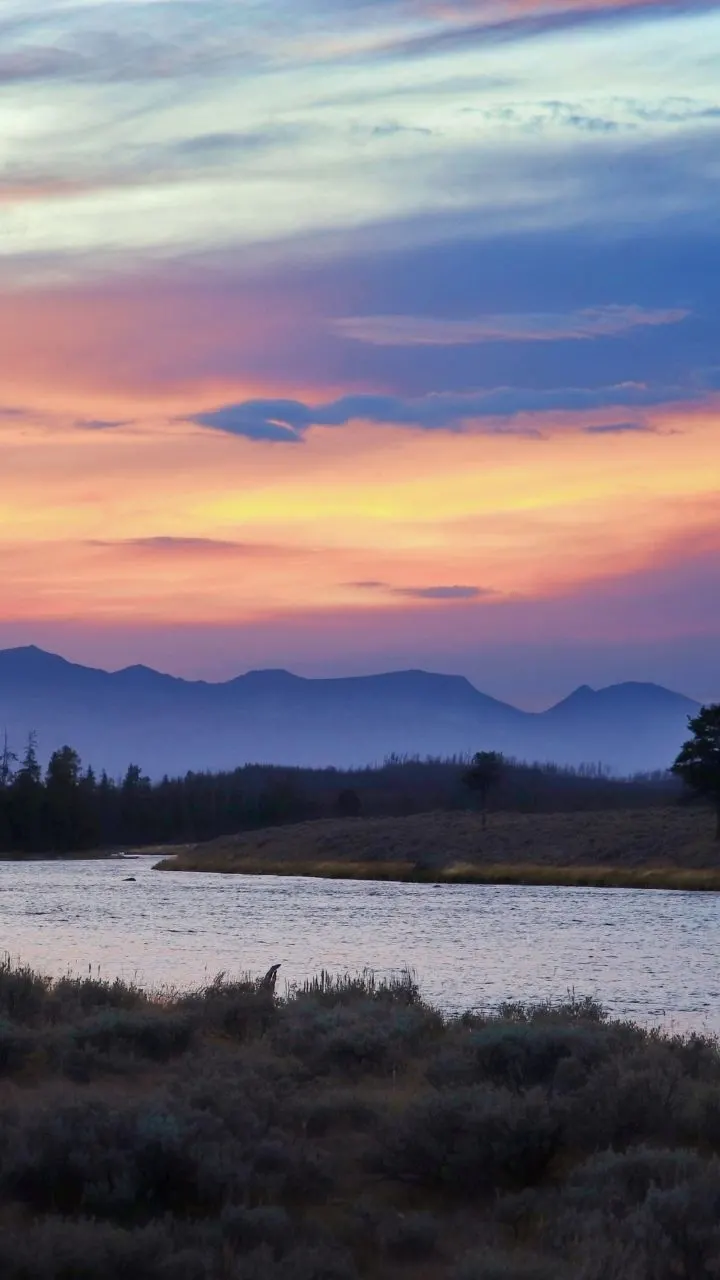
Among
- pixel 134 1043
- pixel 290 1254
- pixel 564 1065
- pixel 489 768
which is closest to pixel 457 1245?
pixel 290 1254

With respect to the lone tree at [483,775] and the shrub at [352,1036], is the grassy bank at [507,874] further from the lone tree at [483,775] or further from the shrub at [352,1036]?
the shrub at [352,1036]

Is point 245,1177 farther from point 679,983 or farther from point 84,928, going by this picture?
point 84,928

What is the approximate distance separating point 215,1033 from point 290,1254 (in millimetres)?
8451

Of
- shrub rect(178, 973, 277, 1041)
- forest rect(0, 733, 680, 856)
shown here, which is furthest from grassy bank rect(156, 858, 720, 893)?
shrub rect(178, 973, 277, 1041)

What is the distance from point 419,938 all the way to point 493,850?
58108 mm

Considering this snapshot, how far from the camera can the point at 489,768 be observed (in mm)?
118312

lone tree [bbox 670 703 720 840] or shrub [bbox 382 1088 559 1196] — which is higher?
lone tree [bbox 670 703 720 840]

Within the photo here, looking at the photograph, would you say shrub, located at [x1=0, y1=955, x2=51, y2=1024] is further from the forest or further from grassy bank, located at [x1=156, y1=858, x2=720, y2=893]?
the forest

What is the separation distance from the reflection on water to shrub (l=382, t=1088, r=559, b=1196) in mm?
12276

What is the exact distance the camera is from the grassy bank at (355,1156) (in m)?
8.61

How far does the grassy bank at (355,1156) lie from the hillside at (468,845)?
73.9 m

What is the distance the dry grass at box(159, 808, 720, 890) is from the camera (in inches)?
3460

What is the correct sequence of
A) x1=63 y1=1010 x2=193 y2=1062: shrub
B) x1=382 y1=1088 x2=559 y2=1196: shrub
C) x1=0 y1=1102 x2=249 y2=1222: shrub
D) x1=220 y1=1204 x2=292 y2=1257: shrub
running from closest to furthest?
1. x1=220 y1=1204 x2=292 y2=1257: shrub
2. x1=0 y1=1102 x2=249 y2=1222: shrub
3. x1=382 y1=1088 x2=559 y2=1196: shrub
4. x1=63 y1=1010 x2=193 y2=1062: shrub

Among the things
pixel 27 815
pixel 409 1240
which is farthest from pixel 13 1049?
pixel 27 815
